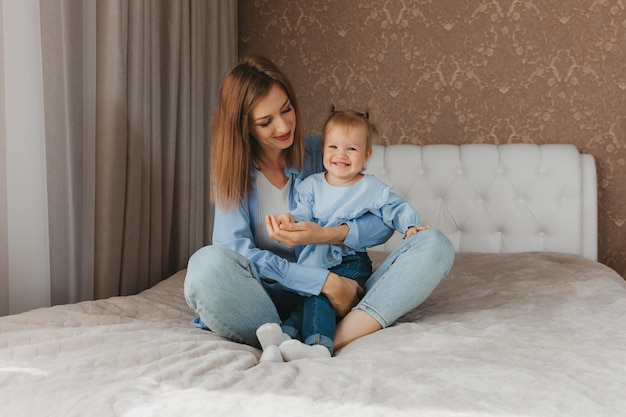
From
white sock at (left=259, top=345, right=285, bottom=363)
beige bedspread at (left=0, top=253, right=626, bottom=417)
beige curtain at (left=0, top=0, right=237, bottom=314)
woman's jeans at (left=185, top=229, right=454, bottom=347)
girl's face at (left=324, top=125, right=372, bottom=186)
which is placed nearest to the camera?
beige bedspread at (left=0, top=253, right=626, bottom=417)

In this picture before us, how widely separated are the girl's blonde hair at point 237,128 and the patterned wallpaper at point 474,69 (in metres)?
1.43

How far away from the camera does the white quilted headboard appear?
9.81ft

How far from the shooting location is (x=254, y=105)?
193cm

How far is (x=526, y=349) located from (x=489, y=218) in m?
1.57

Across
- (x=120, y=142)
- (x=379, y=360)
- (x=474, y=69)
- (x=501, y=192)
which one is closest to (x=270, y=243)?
(x=379, y=360)

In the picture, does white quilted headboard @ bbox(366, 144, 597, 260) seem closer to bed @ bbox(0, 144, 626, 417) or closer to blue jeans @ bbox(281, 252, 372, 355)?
bed @ bbox(0, 144, 626, 417)

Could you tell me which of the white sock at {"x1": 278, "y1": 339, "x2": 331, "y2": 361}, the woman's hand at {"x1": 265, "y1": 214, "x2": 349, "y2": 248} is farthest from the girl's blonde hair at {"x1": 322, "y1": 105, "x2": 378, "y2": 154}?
the white sock at {"x1": 278, "y1": 339, "x2": 331, "y2": 361}

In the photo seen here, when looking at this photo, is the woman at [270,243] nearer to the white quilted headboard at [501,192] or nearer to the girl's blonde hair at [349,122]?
the girl's blonde hair at [349,122]

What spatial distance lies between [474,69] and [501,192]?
589 mm

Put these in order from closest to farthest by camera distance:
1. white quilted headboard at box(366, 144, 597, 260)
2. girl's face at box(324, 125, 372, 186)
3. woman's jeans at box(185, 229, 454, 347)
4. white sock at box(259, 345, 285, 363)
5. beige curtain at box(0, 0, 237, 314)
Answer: white sock at box(259, 345, 285, 363) < woman's jeans at box(185, 229, 454, 347) < girl's face at box(324, 125, 372, 186) < beige curtain at box(0, 0, 237, 314) < white quilted headboard at box(366, 144, 597, 260)

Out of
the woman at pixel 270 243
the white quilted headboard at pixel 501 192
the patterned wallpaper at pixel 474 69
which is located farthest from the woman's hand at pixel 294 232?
the patterned wallpaper at pixel 474 69

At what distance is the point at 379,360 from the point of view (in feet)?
4.80

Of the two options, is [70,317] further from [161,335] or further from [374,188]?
[374,188]

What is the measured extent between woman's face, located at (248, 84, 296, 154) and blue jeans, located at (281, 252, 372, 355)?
0.38 m
